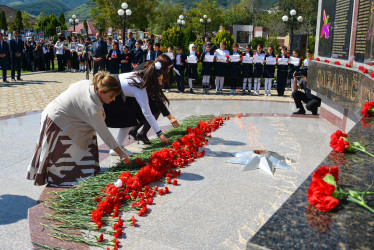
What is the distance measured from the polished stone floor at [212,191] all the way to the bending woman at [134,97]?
0.56 meters

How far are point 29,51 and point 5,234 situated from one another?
19.3 meters

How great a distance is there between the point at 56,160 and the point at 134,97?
1.48m

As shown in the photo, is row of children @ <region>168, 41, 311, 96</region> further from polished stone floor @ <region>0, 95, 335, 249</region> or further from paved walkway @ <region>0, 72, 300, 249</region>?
polished stone floor @ <region>0, 95, 335, 249</region>

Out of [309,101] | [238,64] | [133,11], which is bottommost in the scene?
[309,101]

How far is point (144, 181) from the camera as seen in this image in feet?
12.3

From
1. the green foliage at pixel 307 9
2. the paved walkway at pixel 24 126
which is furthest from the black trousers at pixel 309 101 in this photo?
the green foliage at pixel 307 9

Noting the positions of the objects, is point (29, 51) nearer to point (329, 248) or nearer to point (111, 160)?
point (111, 160)

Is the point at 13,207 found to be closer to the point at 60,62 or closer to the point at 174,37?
the point at 174,37

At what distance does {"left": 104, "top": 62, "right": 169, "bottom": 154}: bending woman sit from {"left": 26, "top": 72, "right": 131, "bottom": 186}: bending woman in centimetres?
80

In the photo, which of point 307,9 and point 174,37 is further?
point 307,9

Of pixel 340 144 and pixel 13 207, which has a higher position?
pixel 340 144

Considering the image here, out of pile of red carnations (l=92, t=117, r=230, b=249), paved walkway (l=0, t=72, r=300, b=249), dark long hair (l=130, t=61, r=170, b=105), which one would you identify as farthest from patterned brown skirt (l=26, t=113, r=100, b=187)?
dark long hair (l=130, t=61, r=170, b=105)

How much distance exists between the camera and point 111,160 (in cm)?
496

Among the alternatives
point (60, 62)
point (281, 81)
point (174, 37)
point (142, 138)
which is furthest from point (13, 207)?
point (60, 62)
